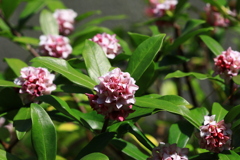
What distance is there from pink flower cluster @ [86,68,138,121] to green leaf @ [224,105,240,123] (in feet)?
0.80

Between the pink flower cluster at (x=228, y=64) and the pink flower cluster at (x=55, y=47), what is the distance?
0.51 meters

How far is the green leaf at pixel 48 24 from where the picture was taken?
1580 millimetres

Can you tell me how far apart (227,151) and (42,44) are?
72 cm

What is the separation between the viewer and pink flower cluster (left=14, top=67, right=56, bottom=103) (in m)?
1.13

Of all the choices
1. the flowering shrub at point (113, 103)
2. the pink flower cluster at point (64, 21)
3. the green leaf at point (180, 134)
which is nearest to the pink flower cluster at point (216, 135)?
the flowering shrub at point (113, 103)

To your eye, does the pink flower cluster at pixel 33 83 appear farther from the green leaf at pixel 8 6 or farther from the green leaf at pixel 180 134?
the green leaf at pixel 8 6

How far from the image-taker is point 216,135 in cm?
100

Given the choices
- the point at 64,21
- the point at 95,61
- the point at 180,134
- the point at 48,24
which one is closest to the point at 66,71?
the point at 95,61

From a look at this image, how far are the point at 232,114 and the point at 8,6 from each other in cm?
100

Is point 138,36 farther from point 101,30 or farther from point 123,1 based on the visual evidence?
point 123,1

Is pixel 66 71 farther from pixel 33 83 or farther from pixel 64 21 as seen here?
pixel 64 21

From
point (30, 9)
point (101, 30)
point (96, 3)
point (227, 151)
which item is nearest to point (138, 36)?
point (101, 30)

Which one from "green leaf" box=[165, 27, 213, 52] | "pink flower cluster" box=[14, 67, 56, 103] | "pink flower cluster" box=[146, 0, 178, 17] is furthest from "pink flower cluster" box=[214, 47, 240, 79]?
"pink flower cluster" box=[146, 0, 178, 17]

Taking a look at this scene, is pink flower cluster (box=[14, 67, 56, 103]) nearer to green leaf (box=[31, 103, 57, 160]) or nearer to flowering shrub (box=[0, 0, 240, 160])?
flowering shrub (box=[0, 0, 240, 160])
